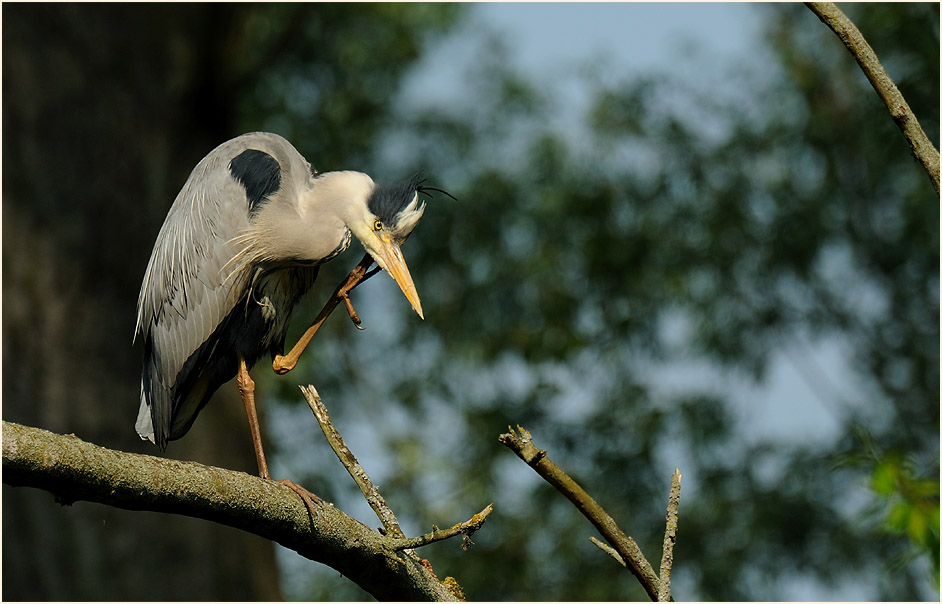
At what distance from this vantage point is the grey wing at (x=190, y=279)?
2.71 m

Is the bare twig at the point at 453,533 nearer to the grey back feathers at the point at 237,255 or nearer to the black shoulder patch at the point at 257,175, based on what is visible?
the grey back feathers at the point at 237,255

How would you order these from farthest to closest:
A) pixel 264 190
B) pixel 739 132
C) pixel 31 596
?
pixel 739 132 < pixel 31 596 < pixel 264 190

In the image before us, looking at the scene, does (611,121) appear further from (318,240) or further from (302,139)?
(318,240)

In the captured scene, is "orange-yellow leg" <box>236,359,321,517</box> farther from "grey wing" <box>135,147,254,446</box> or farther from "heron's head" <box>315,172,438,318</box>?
"heron's head" <box>315,172,438,318</box>

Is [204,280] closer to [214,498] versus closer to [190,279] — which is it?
[190,279]

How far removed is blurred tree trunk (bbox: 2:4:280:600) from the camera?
4484 mm

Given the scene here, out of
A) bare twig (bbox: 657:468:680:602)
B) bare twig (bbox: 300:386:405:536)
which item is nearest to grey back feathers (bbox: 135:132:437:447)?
bare twig (bbox: 300:386:405:536)

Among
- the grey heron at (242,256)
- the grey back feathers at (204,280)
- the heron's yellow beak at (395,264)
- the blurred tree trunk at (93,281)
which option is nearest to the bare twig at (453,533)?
the heron's yellow beak at (395,264)

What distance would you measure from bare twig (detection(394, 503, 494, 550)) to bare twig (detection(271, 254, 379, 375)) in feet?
1.70

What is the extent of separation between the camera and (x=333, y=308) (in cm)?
218

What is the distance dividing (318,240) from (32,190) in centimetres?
291

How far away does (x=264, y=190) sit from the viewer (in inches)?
104

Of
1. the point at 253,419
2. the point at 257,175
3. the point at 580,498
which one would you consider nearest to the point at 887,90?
the point at 580,498

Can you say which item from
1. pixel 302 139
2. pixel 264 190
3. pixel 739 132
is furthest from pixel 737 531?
pixel 264 190
